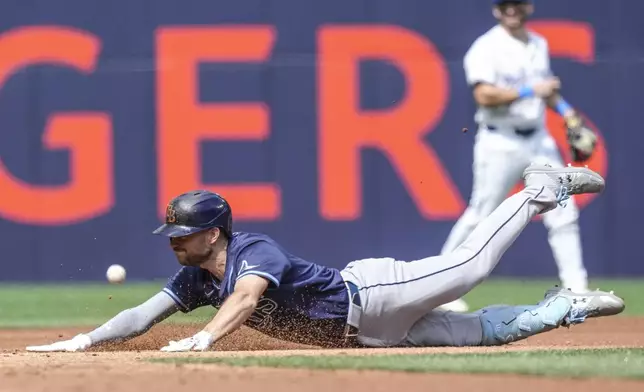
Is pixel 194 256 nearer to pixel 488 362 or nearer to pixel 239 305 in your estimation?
pixel 239 305

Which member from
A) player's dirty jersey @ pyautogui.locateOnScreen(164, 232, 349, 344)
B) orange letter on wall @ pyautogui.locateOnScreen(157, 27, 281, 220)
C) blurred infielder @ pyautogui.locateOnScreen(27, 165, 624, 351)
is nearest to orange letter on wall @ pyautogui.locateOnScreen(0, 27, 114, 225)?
orange letter on wall @ pyautogui.locateOnScreen(157, 27, 281, 220)

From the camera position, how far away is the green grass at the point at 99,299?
858 cm

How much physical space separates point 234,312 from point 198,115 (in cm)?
548

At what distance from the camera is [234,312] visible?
5340 mm

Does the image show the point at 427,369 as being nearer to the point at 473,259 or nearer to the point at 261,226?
the point at 473,259

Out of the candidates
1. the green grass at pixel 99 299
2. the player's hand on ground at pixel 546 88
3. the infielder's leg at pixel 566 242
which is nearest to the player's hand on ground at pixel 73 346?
the green grass at pixel 99 299

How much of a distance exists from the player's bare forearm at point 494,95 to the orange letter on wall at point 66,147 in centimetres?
370

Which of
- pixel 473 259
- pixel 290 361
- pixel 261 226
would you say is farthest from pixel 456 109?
pixel 290 361

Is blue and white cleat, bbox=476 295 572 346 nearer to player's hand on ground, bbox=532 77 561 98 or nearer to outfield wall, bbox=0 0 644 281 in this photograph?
player's hand on ground, bbox=532 77 561 98

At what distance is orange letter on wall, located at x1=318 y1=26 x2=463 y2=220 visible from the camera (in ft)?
34.9

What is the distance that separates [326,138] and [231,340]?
427cm

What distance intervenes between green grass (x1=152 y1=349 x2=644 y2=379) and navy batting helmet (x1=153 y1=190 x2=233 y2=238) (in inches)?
24.4

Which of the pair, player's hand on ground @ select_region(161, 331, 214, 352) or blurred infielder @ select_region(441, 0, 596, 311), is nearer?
player's hand on ground @ select_region(161, 331, 214, 352)

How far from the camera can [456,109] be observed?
35.2ft
